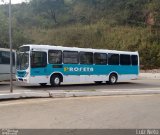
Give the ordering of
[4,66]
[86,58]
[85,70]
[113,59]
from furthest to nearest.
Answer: [113,59] < [86,58] < [4,66] < [85,70]

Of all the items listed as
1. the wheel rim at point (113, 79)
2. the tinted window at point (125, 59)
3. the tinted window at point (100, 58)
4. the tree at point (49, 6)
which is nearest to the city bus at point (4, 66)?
the tinted window at point (100, 58)

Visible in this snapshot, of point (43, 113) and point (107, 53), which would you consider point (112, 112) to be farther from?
point (107, 53)

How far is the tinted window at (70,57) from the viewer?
23.5m

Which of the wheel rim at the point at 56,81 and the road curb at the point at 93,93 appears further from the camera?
the wheel rim at the point at 56,81

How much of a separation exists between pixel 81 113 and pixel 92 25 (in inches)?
1667

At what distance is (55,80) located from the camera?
22922 millimetres

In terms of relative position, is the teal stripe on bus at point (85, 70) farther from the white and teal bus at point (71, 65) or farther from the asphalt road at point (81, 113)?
the asphalt road at point (81, 113)

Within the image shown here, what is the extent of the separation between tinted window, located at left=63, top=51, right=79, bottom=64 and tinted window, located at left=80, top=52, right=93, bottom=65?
0.43 metres

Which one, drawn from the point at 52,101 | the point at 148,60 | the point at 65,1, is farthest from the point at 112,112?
the point at 65,1

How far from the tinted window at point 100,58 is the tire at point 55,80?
11.5 ft

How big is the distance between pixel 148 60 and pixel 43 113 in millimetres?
33357

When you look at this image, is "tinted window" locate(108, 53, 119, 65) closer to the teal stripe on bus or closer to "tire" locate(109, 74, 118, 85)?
the teal stripe on bus

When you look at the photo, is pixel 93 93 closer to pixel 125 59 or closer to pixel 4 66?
pixel 4 66

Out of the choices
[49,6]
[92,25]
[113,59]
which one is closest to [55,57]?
[113,59]
